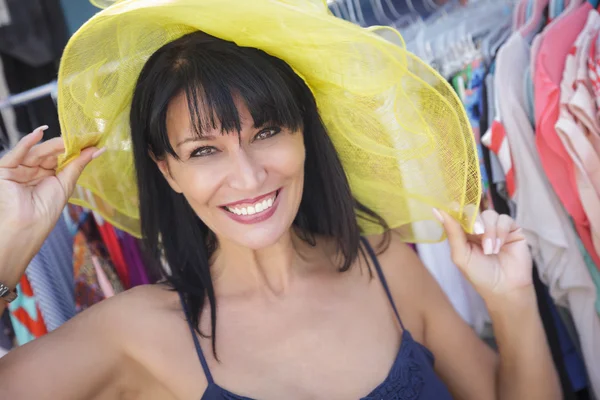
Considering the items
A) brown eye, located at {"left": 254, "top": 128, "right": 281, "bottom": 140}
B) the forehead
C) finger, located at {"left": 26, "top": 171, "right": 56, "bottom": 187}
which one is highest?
the forehead

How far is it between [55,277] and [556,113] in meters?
1.52

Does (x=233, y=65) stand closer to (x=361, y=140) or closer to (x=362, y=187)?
(x=361, y=140)

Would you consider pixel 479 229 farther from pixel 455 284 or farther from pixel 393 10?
pixel 393 10

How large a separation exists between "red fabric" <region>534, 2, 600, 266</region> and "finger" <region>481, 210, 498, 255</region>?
17.6 inches

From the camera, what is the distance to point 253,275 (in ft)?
5.05

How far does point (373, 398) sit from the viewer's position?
4.37ft

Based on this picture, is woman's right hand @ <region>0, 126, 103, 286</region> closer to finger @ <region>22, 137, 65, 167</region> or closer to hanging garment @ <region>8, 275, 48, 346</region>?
finger @ <region>22, 137, 65, 167</region>

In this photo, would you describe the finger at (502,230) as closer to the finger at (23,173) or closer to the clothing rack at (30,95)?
the finger at (23,173)

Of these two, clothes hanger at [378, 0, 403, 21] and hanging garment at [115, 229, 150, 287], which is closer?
hanging garment at [115, 229, 150, 287]

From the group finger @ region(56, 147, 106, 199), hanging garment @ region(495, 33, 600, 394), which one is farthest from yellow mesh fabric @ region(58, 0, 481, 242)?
hanging garment @ region(495, 33, 600, 394)

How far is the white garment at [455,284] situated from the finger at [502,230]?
0.64 metres

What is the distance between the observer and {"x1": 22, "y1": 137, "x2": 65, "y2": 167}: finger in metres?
1.25

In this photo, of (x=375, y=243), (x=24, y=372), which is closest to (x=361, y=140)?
(x=375, y=243)

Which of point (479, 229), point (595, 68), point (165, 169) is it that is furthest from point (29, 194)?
point (595, 68)
